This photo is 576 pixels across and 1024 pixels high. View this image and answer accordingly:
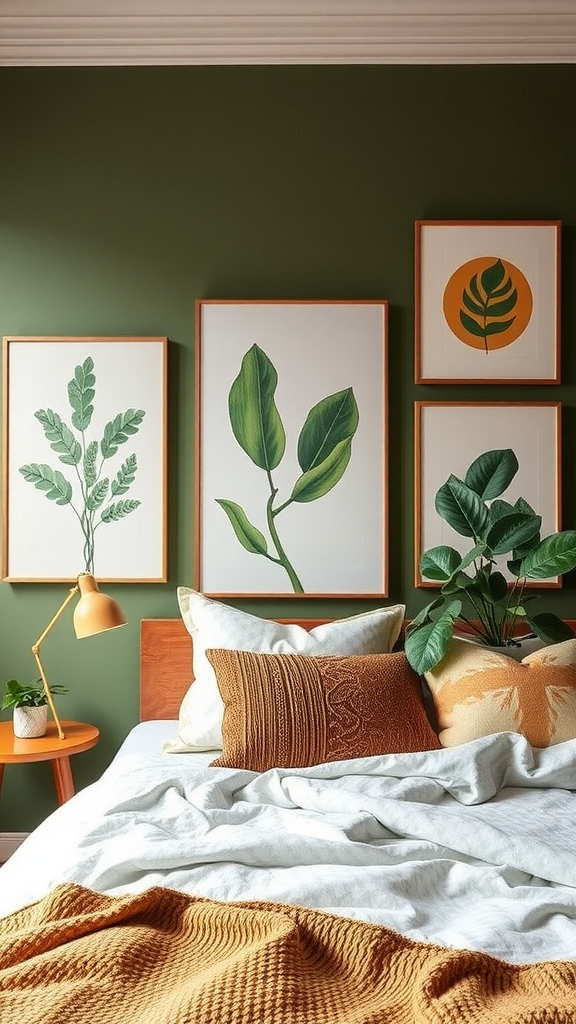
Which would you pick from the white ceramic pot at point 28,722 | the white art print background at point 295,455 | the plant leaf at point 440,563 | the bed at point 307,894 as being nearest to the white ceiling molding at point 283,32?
the white art print background at point 295,455

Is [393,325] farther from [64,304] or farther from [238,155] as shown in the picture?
[64,304]

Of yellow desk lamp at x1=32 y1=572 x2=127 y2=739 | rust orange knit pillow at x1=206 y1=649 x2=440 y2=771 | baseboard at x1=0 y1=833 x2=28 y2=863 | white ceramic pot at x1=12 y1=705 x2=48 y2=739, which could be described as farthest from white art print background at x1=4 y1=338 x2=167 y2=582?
baseboard at x1=0 y1=833 x2=28 y2=863

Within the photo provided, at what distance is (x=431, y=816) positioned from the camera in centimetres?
175

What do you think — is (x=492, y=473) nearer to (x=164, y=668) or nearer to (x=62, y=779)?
(x=164, y=668)

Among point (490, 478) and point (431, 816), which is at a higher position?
point (490, 478)

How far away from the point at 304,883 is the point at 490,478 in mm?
1604

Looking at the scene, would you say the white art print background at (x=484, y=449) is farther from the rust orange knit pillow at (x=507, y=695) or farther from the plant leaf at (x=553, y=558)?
the rust orange knit pillow at (x=507, y=695)

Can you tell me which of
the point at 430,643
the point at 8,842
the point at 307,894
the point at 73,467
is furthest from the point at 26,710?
the point at 307,894

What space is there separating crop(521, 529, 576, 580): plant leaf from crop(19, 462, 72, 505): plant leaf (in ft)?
5.07

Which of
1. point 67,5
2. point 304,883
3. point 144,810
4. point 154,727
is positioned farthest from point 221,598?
point 67,5

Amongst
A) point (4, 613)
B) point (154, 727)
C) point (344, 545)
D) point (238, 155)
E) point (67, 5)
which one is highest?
point (67, 5)

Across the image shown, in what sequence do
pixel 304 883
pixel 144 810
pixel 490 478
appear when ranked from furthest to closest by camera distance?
pixel 490 478 < pixel 144 810 < pixel 304 883

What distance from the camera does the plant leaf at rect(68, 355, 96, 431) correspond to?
3.08 meters

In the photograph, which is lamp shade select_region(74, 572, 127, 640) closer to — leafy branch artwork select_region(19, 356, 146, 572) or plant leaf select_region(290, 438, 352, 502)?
leafy branch artwork select_region(19, 356, 146, 572)
